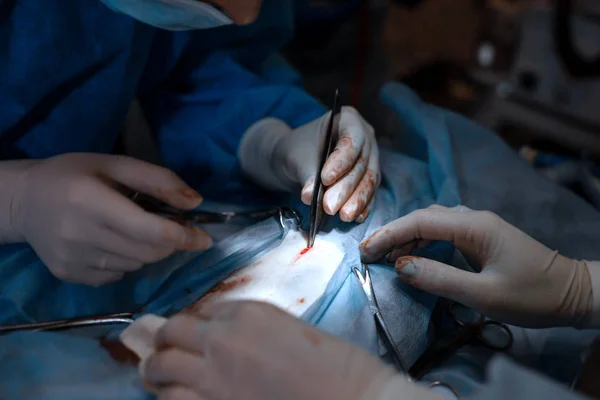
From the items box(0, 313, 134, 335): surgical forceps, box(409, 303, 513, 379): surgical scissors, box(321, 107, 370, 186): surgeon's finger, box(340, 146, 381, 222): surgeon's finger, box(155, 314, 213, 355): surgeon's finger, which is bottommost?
box(409, 303, 513, 379): surgical scissors

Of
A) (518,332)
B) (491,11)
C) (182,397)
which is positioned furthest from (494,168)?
(491,11)

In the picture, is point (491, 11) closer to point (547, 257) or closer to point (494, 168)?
point (494, 168)

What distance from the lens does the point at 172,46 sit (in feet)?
5.15

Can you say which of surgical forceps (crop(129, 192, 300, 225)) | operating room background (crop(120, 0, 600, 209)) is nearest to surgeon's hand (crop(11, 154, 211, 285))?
surgical forceps (crop(129, 192, 300, 225))

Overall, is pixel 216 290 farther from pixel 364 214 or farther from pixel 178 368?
pixel 364 214

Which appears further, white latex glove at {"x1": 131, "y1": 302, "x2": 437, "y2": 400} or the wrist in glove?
the wrist in glove

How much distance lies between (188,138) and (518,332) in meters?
1.13

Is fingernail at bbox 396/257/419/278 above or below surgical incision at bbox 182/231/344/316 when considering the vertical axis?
above

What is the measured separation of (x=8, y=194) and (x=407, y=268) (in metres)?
0.89

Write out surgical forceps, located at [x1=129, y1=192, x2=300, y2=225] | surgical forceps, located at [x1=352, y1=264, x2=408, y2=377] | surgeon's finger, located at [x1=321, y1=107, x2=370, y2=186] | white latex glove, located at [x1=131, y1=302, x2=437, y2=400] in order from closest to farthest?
white latex glove, located at [x1=131, y1=302, x2=437, y2=400] → surgical forceps, located at [x1=352, y1=264, x2=408, y2=377] → surgeon's finger, located at [x1=321, y1=107, x2=370, y2=186] → surgical forceps, located at [x1=129, y1=192, x2=300, y2=225]

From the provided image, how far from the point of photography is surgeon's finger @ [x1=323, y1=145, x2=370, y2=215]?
115 cm

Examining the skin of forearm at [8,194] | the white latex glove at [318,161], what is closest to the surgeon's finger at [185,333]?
the white latex glove at [318,161]

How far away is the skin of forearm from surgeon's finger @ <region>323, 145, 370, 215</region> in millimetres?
696

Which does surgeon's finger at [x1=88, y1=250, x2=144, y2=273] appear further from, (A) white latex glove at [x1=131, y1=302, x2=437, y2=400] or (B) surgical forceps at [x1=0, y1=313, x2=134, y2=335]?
(A) white latex glove at [x1=131, y1=302, x2=437, y2=400]
